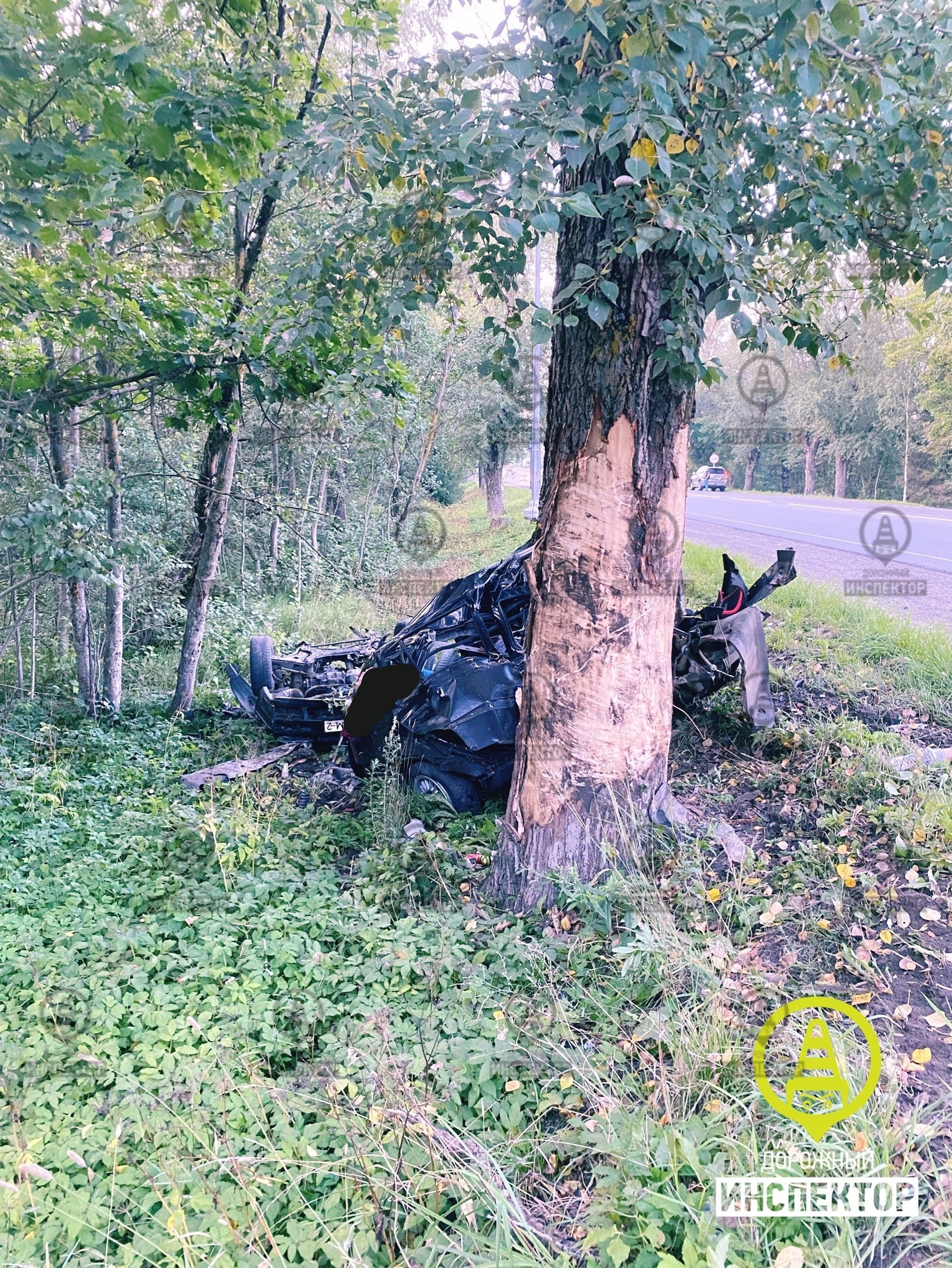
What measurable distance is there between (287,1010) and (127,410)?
17.3 ft

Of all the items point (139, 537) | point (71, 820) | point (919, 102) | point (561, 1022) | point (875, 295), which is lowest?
point (71, 820)

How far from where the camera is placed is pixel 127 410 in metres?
6.19

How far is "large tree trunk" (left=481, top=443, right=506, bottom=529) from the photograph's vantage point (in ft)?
70.3

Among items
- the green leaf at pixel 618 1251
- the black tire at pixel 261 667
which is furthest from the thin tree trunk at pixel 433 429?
the green leaf at pixel 618 1251

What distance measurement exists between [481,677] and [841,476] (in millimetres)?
24512

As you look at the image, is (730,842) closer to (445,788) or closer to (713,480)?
(445,788)

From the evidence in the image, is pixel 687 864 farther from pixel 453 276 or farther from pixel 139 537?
pixel 139 537

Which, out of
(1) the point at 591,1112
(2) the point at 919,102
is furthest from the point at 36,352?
(1) the point at 591,1112

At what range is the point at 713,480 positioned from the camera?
23766mm

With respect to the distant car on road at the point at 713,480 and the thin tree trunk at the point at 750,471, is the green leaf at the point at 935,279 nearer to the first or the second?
the thin tree trunk at the point at 750,471

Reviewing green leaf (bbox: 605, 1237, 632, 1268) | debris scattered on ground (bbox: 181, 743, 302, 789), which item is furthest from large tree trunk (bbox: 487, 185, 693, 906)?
debris scattered on ground (bbox: 181, 743, 302, 789)

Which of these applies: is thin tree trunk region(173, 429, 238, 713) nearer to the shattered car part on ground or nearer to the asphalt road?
the shattered car part on ground

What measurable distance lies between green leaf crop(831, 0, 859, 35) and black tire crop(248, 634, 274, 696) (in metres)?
5.98

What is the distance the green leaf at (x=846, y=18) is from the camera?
1.80 meters
